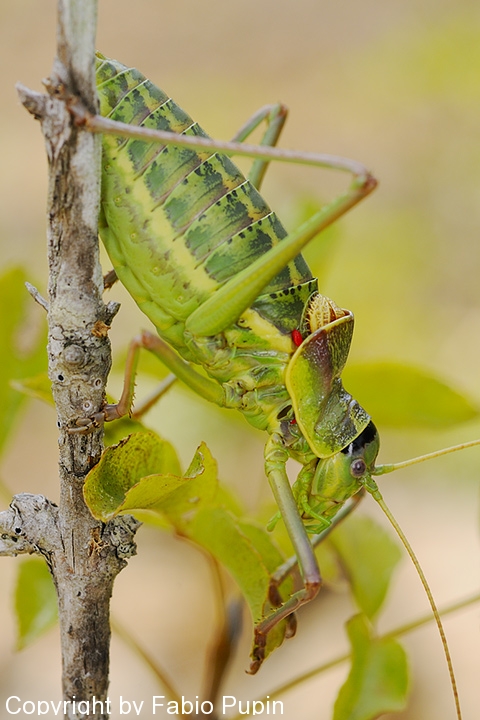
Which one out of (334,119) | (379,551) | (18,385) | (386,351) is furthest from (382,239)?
(18,385)

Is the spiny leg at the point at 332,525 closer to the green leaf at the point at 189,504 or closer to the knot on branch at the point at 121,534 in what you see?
the green leaf at the point at 189,504

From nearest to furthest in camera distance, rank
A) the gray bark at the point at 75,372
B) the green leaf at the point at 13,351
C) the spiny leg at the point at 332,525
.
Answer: the gray bark at the point at 75,372, the spiny leg at the point at 332,525, the green leaf at the point at 13,351

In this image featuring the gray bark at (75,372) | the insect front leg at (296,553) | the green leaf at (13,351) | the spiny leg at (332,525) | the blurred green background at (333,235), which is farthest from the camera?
the blurred green background at (333,235)

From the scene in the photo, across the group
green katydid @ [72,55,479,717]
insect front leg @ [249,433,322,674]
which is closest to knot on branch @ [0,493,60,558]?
green katydid @ [72,55,479,717]

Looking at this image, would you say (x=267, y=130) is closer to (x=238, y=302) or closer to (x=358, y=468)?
(x=238, y=302)

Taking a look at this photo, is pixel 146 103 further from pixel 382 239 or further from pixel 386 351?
pixel 382 239

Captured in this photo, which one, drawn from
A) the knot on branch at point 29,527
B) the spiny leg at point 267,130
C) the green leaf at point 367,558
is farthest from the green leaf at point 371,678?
the spiny leg at point 267,130

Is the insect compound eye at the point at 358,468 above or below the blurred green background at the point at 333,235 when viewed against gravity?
below
